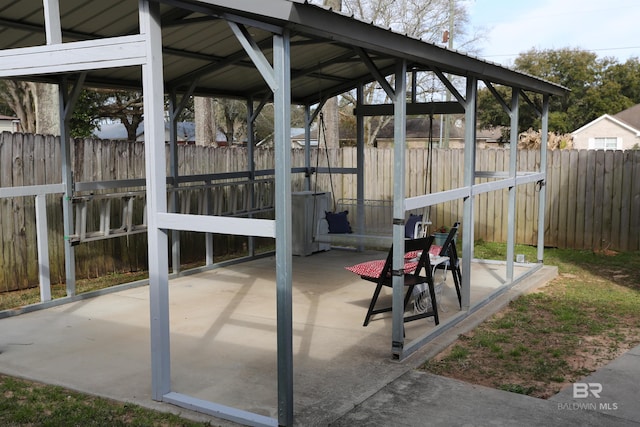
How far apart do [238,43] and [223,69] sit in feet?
3.83

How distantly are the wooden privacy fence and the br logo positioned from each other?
494 cm

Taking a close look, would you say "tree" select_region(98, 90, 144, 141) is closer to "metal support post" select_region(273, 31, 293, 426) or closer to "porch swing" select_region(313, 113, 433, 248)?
"porch swing" select_region(313, 113, 433, 248)

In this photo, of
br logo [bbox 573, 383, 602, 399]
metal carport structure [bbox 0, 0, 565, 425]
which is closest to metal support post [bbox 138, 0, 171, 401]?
metal carport structure [bbox 0, 0, 565, 425]

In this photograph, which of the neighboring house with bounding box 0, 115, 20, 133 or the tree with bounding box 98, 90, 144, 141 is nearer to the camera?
the tree with bounding box 98, 90, 144, 141

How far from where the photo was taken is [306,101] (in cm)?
1058

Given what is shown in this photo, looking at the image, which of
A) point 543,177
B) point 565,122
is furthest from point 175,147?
point 565,122

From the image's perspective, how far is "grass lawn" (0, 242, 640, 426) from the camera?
160 inches

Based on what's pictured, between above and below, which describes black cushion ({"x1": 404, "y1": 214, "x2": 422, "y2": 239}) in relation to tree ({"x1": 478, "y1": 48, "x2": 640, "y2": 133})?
below

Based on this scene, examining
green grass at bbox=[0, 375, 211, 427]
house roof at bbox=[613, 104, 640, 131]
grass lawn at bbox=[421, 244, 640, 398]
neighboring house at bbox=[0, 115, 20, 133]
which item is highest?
house roof at bbox=[613, 104, 640, 131]

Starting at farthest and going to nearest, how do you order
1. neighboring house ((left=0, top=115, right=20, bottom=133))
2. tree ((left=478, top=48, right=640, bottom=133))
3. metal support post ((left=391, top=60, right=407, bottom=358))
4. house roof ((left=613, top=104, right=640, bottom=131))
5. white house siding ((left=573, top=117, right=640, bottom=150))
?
1. tree ((left=478, top=48, right=640, bottom=133))
2. house roof ((left=613, top=104, right=640, bottom=131))
3. white house siding ((left=573, top=117, right=640, bottom=150))
4. neighboring house ((left=0, top=115, right=20, bottom=133))
5. metal support post ((left=391, top=60, right=407, bottom=358))

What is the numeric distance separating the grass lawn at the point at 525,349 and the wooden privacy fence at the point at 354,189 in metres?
0.47

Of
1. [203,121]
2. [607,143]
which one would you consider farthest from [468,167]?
[607,143]

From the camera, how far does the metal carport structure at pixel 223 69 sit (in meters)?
3.85

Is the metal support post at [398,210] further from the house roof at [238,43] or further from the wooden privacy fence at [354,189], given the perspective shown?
the wooden privacy fence at [354,189]
